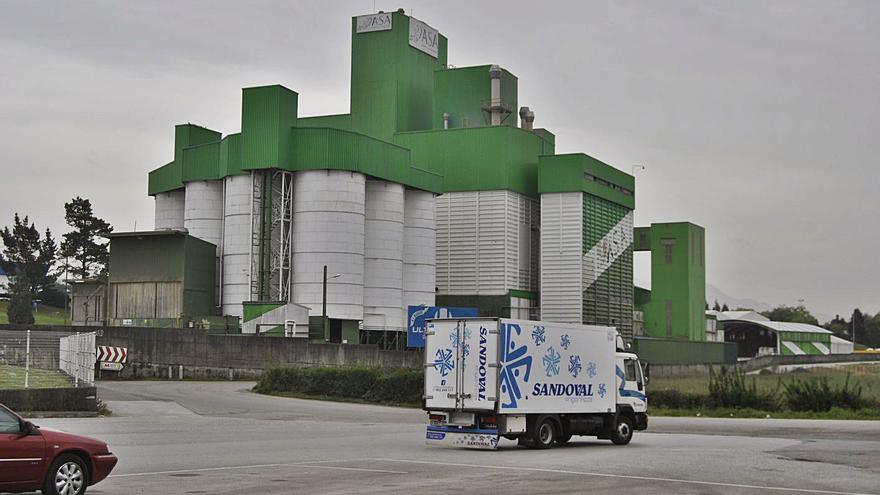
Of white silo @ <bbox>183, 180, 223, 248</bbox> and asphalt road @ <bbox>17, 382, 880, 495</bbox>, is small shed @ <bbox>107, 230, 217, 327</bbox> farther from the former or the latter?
asphalt road @ <bbox>17, 382, 880, 495</bbox>

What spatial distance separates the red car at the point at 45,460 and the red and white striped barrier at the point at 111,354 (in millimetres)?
40739

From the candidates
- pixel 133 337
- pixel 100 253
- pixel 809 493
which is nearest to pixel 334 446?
pixel 809 493

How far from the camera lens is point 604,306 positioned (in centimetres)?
8881

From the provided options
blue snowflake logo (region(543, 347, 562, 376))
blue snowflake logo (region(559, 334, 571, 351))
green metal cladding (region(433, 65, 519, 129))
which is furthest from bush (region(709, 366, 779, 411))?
green metal cladding (region(433, 65, 519, 129))

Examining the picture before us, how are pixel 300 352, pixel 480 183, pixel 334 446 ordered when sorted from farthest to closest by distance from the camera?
pixel 480 183 < pixel 300 352 < pixel 334 446

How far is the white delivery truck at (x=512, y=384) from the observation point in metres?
24.0

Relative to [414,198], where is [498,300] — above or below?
below

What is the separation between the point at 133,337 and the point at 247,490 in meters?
43.9

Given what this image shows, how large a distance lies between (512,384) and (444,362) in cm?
172

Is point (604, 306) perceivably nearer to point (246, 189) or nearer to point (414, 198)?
point (414, 198)

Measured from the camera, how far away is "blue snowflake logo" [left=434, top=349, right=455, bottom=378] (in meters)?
24.7

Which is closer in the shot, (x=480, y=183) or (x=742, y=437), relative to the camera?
(x=742, y=437)

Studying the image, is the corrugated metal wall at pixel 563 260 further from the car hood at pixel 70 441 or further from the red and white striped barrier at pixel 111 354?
the car hood at pixel 70 441

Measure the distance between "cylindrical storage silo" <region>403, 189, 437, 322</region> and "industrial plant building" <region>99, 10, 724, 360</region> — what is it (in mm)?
107
